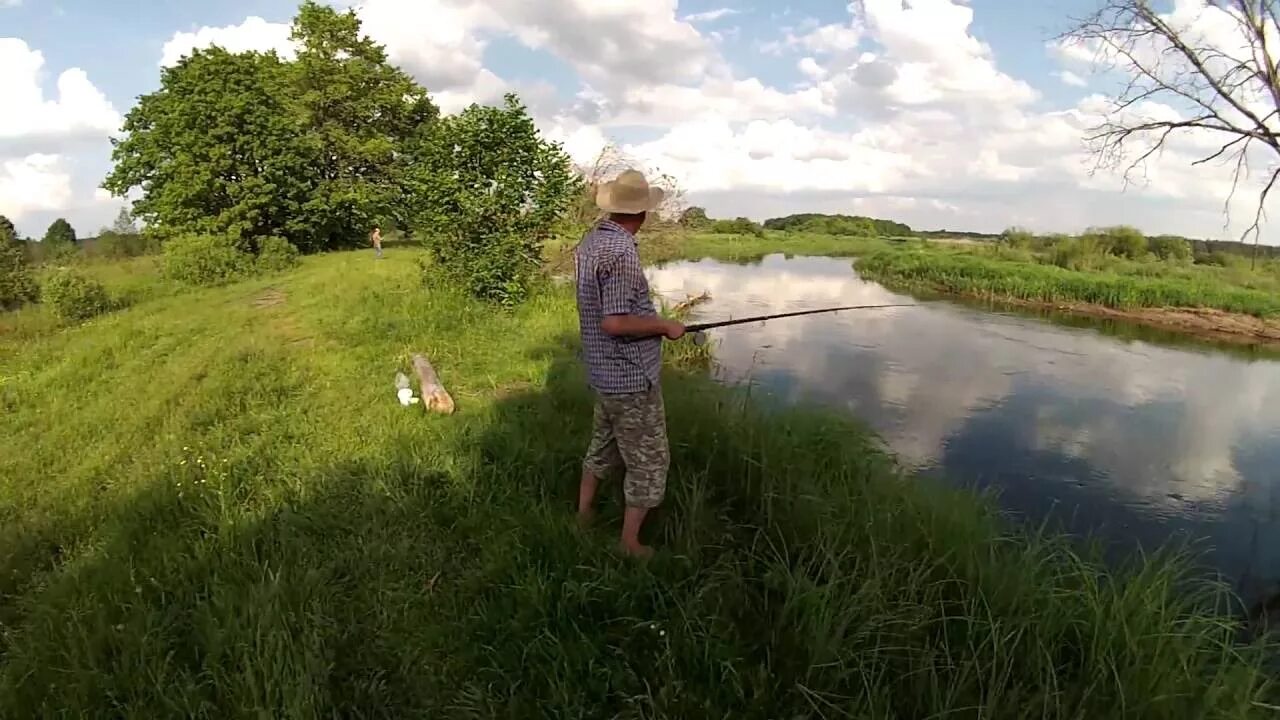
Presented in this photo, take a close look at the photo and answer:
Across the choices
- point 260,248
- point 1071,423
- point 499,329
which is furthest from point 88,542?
point 260,248

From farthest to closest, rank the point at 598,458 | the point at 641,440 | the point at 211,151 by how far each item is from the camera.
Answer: the point at 211,151 → the point at 598,458 → the point at 641,440

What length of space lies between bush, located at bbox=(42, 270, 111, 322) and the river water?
11776 mm

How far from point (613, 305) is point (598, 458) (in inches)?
35.4

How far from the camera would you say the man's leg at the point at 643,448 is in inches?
124

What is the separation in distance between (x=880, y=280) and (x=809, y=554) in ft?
102

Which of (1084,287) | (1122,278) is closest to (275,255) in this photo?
(1084,287)

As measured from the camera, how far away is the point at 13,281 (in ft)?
47.0

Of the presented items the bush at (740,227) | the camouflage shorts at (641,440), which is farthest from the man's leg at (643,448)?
the bush at (740,227)

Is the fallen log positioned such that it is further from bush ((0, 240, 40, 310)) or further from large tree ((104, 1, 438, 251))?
large tree ((104, 1, 438, 251))

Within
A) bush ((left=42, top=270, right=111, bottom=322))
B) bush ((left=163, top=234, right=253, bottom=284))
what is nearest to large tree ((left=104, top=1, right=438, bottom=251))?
bush ((left=163, top=234, right=253, bottom=284))

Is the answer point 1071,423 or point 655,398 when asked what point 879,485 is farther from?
point 1071,423

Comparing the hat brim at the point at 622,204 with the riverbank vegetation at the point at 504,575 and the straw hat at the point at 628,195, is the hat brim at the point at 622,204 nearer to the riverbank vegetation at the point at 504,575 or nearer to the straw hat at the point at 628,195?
the straw hat at the point at 628,195

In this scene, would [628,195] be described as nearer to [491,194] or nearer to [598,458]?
[598,458]

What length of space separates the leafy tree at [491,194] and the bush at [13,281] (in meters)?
9.37
